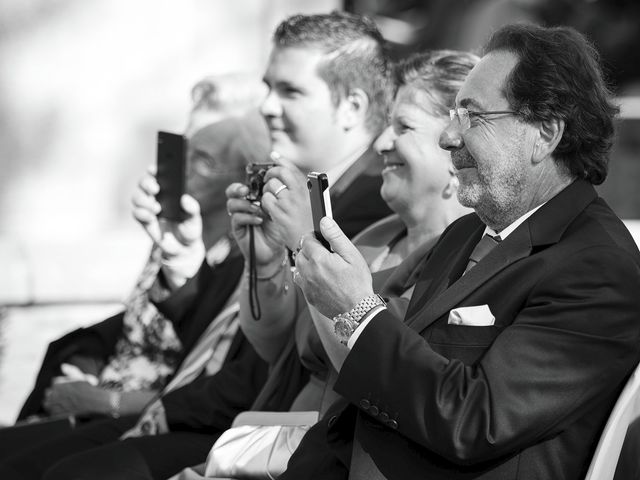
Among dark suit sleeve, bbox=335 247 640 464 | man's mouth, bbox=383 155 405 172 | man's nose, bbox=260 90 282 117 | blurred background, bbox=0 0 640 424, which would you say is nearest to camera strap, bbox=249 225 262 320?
man's mouth, bbox=383 155 405 172

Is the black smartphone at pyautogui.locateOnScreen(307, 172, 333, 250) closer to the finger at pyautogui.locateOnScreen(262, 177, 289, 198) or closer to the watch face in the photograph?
the watch face

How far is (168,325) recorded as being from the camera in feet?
13.4

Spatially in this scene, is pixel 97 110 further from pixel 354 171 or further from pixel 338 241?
pixel 338 241

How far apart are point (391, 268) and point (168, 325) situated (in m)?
1.26

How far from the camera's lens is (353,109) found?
3.79m

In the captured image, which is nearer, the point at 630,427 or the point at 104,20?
the point at 630,427

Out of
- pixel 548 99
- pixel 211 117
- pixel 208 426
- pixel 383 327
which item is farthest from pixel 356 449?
pixel 211 117

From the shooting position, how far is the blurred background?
651 centimetres

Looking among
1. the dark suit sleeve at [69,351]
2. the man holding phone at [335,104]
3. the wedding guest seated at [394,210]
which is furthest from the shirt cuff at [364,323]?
the dark suit sleeve at [69,351]

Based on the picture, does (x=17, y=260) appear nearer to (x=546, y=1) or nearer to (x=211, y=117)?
(x=211, y=117)

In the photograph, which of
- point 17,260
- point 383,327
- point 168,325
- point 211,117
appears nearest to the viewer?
point 383,327

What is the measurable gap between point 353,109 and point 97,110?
3.19 meters

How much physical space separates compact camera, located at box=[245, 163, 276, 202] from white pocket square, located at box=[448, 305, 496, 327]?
946mm

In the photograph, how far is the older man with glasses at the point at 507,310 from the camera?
211cm
